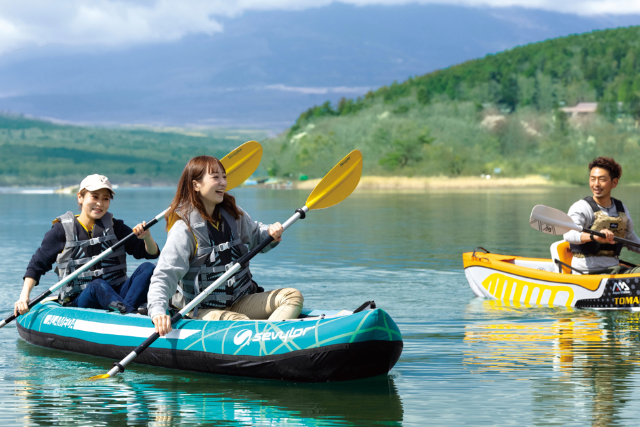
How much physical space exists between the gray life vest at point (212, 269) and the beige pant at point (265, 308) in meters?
0.09

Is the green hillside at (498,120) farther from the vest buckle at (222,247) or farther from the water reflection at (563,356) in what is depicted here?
the vest buckle at (222,247)

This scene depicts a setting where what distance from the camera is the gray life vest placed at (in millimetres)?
5723

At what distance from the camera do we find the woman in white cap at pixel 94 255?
264 inches

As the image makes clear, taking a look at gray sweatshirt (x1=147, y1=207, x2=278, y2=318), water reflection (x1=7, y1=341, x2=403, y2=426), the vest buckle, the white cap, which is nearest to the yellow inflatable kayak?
water reflection (x1=7, y1=341, x2=403, y2=426)

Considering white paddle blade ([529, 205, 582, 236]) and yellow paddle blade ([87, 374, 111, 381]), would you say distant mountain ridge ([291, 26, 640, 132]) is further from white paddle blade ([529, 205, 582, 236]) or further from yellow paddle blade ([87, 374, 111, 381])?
yellow paddle blade ([87, 374, 111, 381])

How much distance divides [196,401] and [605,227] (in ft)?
15.8

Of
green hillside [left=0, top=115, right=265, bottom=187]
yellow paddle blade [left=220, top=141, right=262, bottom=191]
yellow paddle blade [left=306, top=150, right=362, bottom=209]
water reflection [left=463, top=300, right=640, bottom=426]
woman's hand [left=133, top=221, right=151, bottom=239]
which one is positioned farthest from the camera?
green hillside [left=0, top=115, right=265, bottom=187]

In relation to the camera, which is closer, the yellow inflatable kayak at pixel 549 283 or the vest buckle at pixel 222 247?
the vest buckle at pixel 222 247

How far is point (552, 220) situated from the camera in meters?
8.45

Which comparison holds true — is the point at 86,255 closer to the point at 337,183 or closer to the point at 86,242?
the point at 86,242

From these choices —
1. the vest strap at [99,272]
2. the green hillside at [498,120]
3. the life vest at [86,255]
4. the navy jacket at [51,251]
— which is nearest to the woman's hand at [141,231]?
the navy jacket at [51,251]

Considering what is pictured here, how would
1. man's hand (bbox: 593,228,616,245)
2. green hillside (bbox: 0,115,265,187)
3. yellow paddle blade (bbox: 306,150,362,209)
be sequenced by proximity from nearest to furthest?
1. yellow paddle blade (bbox: 306,150,362,209)
2. man's hand (bbox: 593,228,616,245)
3. green hillside (bbox: 0,115,265,187)

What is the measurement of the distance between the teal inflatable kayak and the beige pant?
0.12 m

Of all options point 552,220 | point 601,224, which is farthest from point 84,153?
point 601,224
